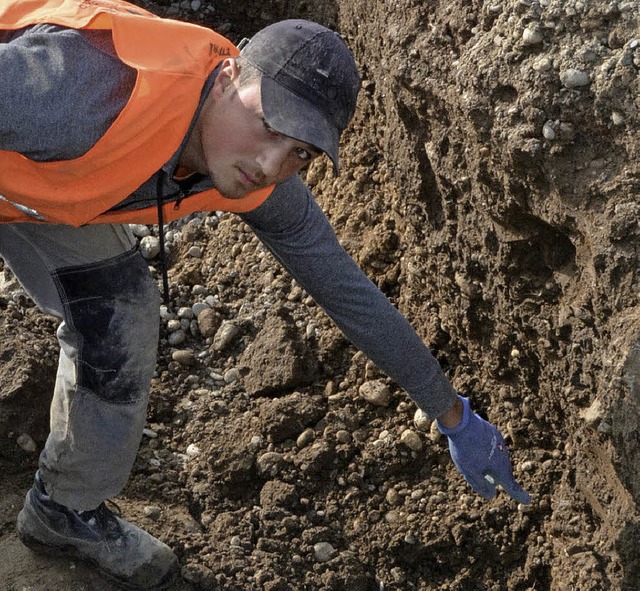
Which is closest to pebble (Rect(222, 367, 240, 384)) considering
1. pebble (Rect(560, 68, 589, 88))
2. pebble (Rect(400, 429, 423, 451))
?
pebble (Rect(400, 429, 423, 451))

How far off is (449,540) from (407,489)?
0.19 metres

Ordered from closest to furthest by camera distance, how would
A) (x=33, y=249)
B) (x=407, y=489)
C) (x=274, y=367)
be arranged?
(x=33, y=249) → (x=407, y=489) → (x=274, y=367)

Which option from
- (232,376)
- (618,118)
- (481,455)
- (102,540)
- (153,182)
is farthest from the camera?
(232,376)

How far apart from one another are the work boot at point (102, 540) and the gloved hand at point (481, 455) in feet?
2.60

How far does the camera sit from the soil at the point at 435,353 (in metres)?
2.13

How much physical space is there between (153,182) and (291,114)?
0.35 m

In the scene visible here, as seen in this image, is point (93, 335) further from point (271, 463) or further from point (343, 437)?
point (343, 437)

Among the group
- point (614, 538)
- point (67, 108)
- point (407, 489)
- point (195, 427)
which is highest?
point (67, 108)

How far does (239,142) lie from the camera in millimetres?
1836

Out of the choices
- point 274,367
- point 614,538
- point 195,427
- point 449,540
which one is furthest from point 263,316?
point 614,538

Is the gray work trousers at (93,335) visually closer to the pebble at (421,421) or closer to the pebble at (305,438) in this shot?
the pebble at (305,438)

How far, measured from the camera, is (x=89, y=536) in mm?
2412

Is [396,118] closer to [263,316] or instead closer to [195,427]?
[263,316]

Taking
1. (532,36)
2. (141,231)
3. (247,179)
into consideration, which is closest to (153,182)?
(247,179)
